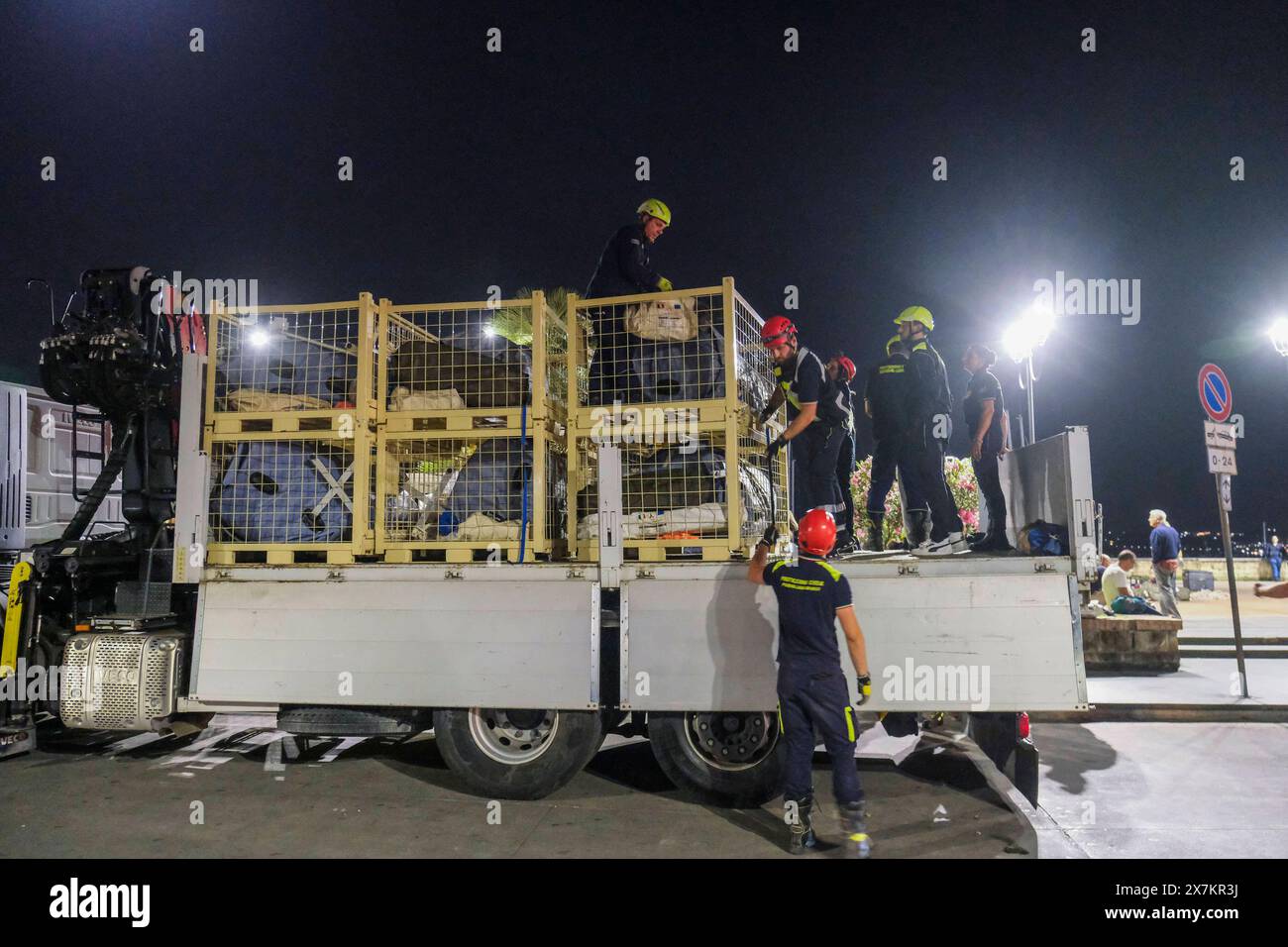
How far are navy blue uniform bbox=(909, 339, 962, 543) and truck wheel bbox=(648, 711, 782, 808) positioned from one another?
93.3 inches

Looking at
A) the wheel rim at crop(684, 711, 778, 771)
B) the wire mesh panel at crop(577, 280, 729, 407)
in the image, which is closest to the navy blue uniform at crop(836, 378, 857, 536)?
the wire mesh panel at crop(577, 280, 729, 407)

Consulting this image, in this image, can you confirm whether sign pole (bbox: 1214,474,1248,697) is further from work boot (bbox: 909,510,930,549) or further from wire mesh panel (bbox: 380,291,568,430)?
wire mesh panel (bbox: 380,291,568,430)

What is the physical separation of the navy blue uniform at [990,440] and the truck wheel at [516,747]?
3.81 meters

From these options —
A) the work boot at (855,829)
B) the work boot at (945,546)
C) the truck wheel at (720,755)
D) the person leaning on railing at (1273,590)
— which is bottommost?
the work boot at (855,829)

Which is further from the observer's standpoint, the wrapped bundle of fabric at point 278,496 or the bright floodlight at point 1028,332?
the bright floodlight at point 1028,332

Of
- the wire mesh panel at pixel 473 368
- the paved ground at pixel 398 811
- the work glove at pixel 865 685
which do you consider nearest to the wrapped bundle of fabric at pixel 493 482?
the wire mesh panel at pixel 473 368

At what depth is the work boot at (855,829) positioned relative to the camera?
4.89 meters

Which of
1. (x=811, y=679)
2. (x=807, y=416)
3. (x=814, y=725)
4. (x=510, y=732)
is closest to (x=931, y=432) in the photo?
(x=807, y=416)

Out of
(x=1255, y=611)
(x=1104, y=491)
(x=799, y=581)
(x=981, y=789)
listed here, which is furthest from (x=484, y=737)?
(x=1104, y=491)

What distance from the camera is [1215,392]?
34.1 feet

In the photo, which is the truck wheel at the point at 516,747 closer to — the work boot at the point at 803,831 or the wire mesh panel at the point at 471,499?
the wire mesh panel at the point at 471,499

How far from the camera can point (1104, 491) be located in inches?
3172

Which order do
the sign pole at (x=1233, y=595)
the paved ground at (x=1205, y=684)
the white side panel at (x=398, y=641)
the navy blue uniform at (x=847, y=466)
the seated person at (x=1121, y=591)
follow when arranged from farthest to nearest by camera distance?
1. the seated person at (x=1121, y=591)
2. the sign pole at (x=1233, y=595)
3. the paved ground at (x=1205, y=684)
4. the navy blue uniform at (x=847, y=466)
5. the white side panel at (x=398, y=641)
